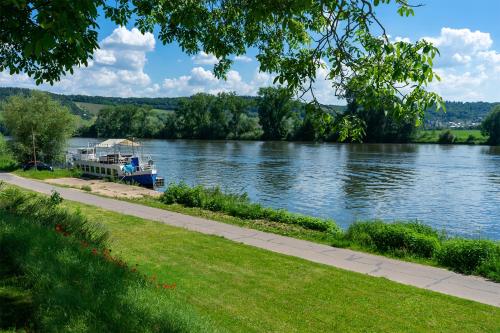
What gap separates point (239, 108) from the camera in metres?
125

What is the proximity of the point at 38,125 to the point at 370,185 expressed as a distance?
3332cm

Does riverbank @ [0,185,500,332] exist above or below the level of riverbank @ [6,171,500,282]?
above

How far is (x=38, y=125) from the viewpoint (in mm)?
47875

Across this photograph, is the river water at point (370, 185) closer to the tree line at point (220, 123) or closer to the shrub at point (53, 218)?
the shrub at point (53, 218)

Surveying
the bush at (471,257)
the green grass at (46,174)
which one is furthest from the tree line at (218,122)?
the bush at (471,257)

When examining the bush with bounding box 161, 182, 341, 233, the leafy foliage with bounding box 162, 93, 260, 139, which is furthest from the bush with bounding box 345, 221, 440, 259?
the leafy foliage with bounding box 162, 93, 260, 139

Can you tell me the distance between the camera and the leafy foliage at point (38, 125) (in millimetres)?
47594

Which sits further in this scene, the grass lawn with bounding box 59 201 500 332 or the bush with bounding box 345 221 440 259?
the bush with bounding box 345 221 440 259

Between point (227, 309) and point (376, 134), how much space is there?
95.2m

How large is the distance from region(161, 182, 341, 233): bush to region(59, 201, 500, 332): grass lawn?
6.06 metres

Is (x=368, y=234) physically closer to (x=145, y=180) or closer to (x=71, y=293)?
(x=71, y=293)

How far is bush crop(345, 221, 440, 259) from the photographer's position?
1373cm

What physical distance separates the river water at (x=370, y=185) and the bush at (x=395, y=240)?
9456mm

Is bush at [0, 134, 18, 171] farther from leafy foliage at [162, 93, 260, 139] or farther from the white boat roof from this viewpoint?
leafy foliage at [162, 93, 260, 139]
